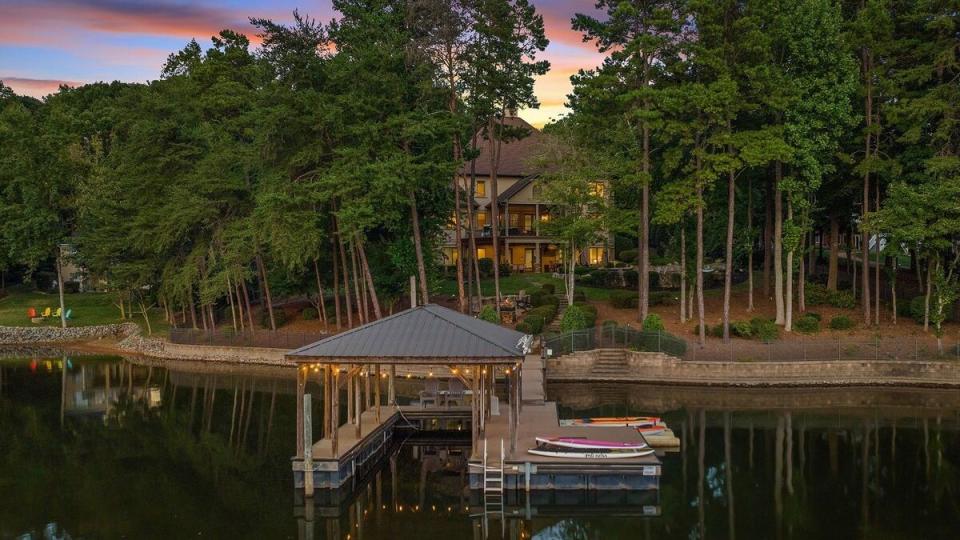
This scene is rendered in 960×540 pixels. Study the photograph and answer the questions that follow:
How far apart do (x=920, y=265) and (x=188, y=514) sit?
46.0 meters

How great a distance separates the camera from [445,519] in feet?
73.0

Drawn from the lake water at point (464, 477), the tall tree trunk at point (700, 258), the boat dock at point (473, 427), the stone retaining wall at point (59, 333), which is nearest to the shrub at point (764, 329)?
the tall tree trunk at point (700, 258)

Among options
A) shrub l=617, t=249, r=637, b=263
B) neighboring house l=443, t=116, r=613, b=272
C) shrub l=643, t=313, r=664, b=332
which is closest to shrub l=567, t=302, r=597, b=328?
shrub l=643, t=313, r=664, b=332

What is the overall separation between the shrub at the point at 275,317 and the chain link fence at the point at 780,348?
72.4 feet

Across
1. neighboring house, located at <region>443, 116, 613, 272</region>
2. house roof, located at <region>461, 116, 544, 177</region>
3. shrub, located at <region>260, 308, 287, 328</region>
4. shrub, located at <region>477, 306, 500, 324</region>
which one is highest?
house roof, located at <region>461, 116, 544, 177</region>

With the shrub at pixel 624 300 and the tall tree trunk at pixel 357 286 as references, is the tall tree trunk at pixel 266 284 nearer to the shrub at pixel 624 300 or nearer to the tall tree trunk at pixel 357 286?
the tall tree trunk at pixel 357 286

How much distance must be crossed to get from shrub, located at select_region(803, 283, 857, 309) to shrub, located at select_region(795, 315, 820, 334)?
413 cm

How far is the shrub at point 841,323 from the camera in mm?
44781

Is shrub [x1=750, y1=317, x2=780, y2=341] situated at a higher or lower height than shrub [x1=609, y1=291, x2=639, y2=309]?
lower

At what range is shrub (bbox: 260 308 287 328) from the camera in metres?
57.3

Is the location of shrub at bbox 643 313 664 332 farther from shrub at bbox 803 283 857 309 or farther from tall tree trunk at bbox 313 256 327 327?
tall tree trunk at bbox 313 256 327 327

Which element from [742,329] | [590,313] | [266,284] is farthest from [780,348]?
[266,284]

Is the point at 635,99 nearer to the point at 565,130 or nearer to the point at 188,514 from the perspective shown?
the point at 565,130

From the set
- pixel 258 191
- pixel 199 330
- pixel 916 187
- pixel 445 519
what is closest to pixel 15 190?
pixel 199 330
